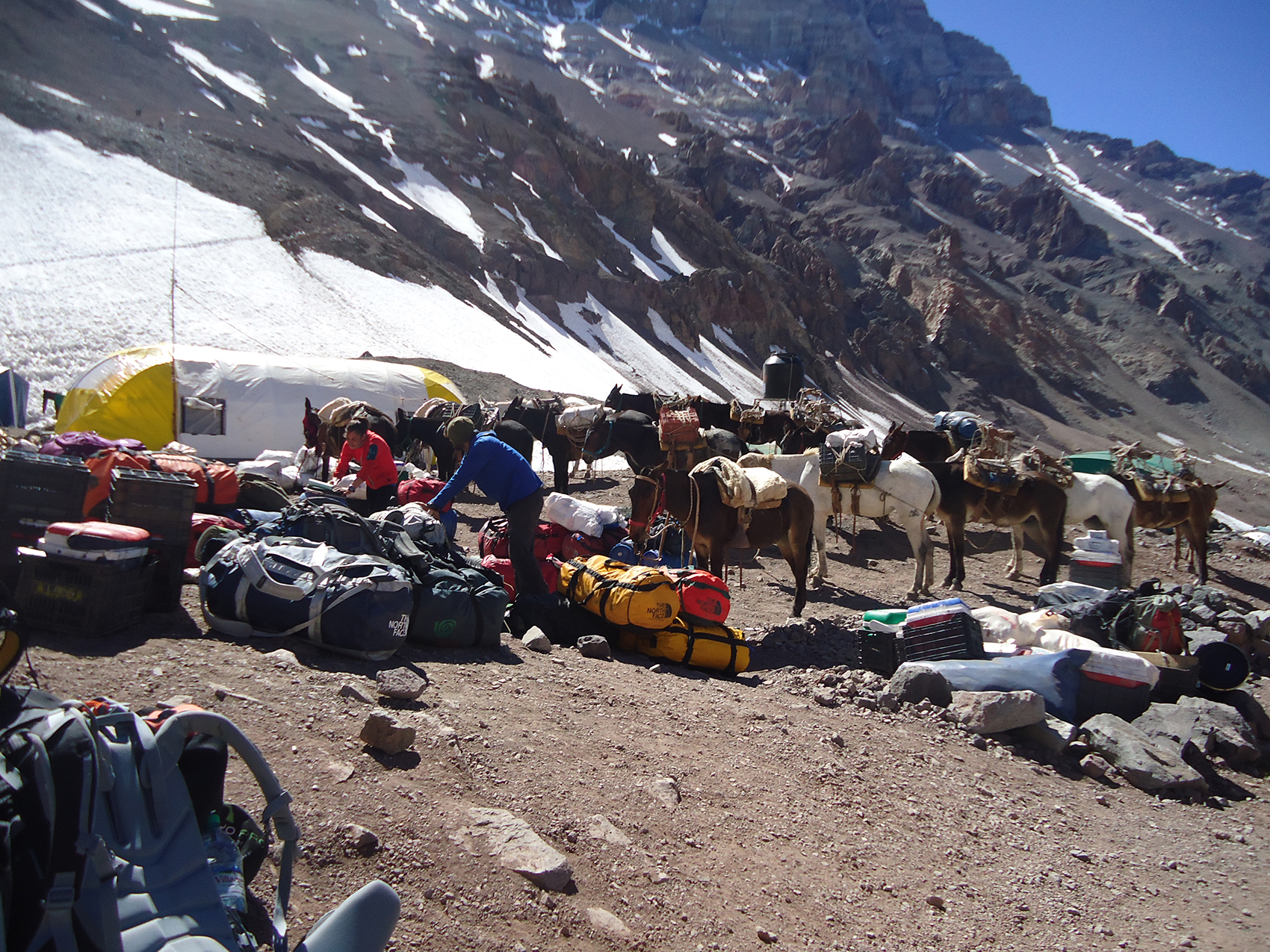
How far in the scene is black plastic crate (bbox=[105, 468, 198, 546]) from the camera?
5.31 metres

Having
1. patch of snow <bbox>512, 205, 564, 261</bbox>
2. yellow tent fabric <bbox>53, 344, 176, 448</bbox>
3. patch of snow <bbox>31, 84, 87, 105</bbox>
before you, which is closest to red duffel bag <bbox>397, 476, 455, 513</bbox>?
yellow tent fabric <bbox>53, 344, 176, 448</bbox>

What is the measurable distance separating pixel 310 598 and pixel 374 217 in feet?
154

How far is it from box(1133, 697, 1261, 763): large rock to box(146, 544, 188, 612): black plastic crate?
694 centimetres

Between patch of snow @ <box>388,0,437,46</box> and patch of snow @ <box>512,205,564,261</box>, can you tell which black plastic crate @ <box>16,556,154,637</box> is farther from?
patch of snow @ <box>388,0,437,46</box>

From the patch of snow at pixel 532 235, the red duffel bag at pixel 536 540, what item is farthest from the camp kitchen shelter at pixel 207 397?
the patch of snow at pixel 532 235

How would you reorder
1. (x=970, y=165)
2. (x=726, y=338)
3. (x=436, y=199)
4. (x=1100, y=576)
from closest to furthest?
(x=1100, y=576), (x=436, y=199), (x=726, y=338), (x=970, y=165)

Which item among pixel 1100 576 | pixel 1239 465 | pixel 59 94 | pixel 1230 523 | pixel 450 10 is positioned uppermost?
pixel 450 10

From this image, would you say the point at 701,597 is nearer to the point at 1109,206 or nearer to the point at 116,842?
the point at 116,842

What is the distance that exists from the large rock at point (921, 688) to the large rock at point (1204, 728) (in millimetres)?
1517

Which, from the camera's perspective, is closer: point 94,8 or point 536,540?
point 536,540

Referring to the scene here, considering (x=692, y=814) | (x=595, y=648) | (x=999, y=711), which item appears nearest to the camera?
(x=692, y=814)

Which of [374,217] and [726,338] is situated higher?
[374,217]

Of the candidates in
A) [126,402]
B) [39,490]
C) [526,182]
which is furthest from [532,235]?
[39,490]

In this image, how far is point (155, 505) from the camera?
537cm
